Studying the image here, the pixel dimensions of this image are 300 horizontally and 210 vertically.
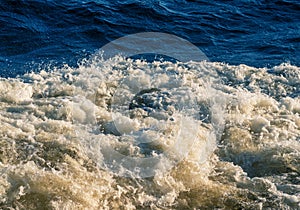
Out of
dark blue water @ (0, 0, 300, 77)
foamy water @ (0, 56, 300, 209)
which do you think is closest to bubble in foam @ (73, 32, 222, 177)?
foamy water @ (0, 56, 300, 209)

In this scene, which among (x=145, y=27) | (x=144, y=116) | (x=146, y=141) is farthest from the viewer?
(x=145, y=27)

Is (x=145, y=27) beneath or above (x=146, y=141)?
beneath

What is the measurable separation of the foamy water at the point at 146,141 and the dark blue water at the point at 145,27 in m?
1.53

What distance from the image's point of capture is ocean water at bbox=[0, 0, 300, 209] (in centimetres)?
591

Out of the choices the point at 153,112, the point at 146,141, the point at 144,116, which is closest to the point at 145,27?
the point at 153,112

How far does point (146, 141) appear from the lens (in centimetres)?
671

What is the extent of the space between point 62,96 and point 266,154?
316 cm

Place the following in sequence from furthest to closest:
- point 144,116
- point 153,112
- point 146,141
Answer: point 153,112, point 144,116, point 146,141

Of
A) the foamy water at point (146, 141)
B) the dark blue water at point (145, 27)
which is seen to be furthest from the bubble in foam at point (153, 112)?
the dark blue water at point (145, 27)

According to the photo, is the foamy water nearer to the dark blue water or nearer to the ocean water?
the ocean water

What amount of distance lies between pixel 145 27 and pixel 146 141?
6.06 meters

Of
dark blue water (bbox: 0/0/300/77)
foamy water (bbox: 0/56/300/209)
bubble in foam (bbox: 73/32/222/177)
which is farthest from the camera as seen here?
dark blue water (bbox: 0/0/300/77)

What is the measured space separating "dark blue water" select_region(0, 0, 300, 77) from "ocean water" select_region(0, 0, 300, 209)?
0.14ft

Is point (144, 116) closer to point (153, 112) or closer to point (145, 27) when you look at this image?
point (153, 112)
